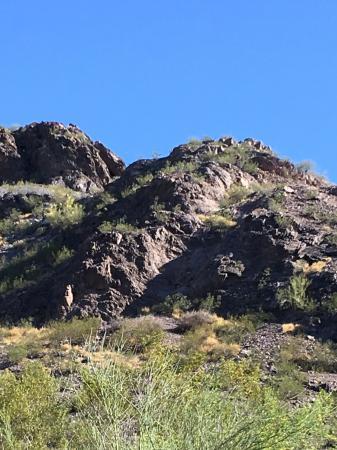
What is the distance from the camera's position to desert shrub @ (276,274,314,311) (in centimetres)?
2164

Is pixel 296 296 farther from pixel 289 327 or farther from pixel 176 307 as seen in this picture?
pixel 176 307

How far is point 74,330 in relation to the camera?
21688 mm

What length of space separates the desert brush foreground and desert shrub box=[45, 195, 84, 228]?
0.48 feet

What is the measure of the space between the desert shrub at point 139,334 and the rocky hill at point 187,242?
162 cm

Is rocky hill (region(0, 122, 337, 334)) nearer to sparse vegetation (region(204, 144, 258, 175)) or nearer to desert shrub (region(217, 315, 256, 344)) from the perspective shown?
sparse vegetation (region(204, 144, 258, 175))

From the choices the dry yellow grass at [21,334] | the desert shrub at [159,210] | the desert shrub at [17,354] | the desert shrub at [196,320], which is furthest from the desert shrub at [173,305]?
the desert shrub at [17,354]

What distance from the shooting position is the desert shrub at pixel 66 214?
32688 millimetres

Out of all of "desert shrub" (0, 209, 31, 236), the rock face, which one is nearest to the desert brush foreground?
"desert shrub" (0, 209, 31, 236)

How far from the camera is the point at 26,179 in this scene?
43750 mm

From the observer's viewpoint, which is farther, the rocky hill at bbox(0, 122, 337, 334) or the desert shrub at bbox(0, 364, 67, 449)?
the rocky hill at bbox(0, 122, 337, 334)

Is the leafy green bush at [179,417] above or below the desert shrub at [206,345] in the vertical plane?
below

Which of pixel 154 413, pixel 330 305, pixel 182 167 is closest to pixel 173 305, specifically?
pixel 330 305

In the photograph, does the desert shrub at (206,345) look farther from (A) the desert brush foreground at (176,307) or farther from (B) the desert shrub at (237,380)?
(B) the desert shrub at (237,380)

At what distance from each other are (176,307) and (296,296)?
3.83 meters
